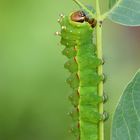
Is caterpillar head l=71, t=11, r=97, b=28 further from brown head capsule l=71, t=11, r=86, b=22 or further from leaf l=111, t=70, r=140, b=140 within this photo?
leaf l=111, t=70, r=140, b=140

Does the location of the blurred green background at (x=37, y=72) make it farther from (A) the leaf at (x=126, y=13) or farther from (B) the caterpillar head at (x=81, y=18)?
(A) the leaf at (x=126, y=13)

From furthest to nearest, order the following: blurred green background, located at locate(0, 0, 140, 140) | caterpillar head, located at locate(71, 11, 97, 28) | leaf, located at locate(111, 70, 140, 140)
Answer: blurred green background, located at locate(0, 0, 140, 140), caterpillar head, located at locate(71, 11, 97, 28), leaf, located at locate(111, 70, 140, 140)

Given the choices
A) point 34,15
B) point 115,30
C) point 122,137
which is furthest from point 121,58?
point 122,137

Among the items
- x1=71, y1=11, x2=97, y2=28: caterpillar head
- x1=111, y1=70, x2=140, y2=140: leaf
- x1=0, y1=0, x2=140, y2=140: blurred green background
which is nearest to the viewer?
x1=111, y1=70, x2=140, y2=140: leaf

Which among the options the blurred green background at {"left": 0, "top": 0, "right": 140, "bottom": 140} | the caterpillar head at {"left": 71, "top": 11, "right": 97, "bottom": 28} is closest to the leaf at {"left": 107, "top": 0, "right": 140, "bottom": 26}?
the caterpillar head at {"left": 71, "top": 11, "right": 97, "bottom": 28}

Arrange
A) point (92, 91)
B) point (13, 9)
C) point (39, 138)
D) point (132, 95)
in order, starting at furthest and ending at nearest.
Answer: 1. point (13, 9)
2. point (39, 138)
3. point (92, 91)
4. point (132, 95)

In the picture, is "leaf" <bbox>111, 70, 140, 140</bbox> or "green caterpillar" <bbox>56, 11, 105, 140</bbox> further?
"green caterpillar" <bbox>56, 11, 105, 140</bbox>

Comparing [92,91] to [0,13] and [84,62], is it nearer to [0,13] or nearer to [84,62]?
[84,62]
